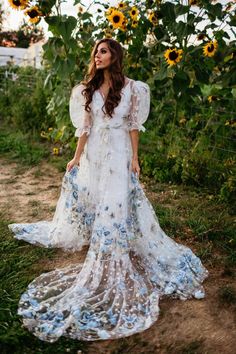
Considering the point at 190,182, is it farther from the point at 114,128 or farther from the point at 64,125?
the point at 114,128

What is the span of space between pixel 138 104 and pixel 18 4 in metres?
1.59

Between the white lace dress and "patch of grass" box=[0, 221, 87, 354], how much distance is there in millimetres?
49

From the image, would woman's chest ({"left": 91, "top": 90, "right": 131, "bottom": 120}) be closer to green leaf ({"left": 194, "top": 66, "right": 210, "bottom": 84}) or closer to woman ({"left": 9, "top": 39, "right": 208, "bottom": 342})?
woman ({"left": 9, "top": 39, "right": 208, "bottom": 342})

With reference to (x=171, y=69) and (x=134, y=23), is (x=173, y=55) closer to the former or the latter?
(x=171, y=69)

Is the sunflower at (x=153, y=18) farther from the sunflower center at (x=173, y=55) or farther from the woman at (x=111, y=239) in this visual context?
the woman at (x=111, y=239)

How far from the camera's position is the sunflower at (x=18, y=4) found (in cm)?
Result: 352

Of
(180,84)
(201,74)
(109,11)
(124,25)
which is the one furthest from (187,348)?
(109,11)

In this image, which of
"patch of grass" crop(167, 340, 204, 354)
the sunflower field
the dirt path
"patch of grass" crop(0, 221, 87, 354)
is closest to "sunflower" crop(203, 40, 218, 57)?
the sunflower field

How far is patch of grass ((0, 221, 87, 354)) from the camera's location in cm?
216

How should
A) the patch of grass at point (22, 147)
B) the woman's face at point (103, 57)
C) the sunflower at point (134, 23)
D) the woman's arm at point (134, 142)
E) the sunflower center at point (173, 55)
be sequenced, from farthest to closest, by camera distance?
the patch of grass at point (22, 147) < the sunflower at point (134, 23) < the sunflower center at point (173, 55) < the woman's arm at point (134, 142) < the woman's face at point (103, 57)

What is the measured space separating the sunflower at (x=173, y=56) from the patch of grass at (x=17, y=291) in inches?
79.4

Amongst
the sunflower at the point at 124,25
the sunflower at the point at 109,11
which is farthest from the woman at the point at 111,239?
the sunflower at the point at 109,11

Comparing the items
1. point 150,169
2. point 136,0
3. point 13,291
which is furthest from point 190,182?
point 13,291

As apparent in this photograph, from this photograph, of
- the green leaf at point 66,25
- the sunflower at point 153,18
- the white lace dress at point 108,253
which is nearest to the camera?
the white lace dress at point 108,253
